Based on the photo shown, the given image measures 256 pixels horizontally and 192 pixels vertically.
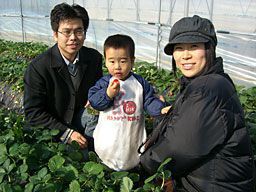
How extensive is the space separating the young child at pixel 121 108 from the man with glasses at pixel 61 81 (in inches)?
12.8

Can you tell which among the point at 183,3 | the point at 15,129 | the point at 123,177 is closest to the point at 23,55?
the point at 183,3

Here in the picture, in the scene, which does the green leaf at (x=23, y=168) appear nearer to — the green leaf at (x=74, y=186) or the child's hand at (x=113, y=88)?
the green leaf at (x=74, y=186)

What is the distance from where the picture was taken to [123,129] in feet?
6.92

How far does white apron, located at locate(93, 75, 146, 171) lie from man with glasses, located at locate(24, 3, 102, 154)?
300mm

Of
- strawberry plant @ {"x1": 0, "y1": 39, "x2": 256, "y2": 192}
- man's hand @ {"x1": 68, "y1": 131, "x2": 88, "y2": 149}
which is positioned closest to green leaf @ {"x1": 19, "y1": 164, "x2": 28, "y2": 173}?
strawberry plant @ {"x1": 0, "y1": 39, "x2": 256, "y2": 192}

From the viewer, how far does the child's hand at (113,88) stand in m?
2.00

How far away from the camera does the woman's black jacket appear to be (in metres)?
1.52

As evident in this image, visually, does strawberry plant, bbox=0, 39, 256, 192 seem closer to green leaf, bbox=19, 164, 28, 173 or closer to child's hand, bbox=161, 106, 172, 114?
green leaf, bbox=19, 164, 28, 173

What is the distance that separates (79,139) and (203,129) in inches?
42.2

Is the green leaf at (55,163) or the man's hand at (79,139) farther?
the man's hand at (79,139)

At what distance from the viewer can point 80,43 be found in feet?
8.65

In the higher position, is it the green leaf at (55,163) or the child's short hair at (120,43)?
the child's short hair at (120,43)

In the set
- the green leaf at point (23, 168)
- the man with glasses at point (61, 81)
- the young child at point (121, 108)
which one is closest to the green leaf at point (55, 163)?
the green leaf at point (23, 168)

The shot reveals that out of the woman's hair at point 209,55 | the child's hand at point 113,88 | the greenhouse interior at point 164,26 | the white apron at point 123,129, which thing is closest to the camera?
the woman's hair at point 209,55
